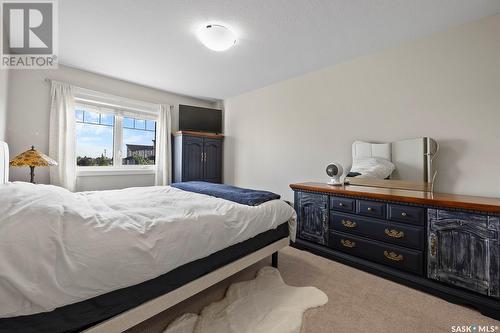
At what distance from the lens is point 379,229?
2.09m

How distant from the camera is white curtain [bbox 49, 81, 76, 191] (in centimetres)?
302

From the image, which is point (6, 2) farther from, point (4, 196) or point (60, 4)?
point (4, 196)

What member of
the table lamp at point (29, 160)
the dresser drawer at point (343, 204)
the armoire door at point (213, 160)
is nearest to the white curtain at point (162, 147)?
the armoire door at point (213, 160)

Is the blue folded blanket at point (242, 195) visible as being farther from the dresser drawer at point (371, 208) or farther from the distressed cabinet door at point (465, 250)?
the distressed cabinet door at point (465, 250)

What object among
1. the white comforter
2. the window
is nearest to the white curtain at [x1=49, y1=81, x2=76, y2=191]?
the window

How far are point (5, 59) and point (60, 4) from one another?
1.23 metres

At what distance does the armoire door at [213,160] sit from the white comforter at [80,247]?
2896mm

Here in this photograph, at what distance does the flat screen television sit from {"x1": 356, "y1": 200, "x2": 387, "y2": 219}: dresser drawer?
3281mm

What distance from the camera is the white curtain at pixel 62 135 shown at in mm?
3021

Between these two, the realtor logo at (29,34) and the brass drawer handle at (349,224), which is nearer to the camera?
the realtor logo at (29,34)

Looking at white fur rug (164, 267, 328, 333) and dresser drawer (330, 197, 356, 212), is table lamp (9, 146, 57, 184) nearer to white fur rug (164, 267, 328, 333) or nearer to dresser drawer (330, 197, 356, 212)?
white fur rug (164, 267, 328, 333)

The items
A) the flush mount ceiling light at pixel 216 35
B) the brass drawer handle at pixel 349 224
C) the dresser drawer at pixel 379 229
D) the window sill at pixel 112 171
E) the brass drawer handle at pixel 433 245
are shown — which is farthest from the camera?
the window sill at pixel 112 171

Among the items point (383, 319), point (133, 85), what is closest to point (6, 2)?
point (133, 85)

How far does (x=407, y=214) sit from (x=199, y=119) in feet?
12.5
